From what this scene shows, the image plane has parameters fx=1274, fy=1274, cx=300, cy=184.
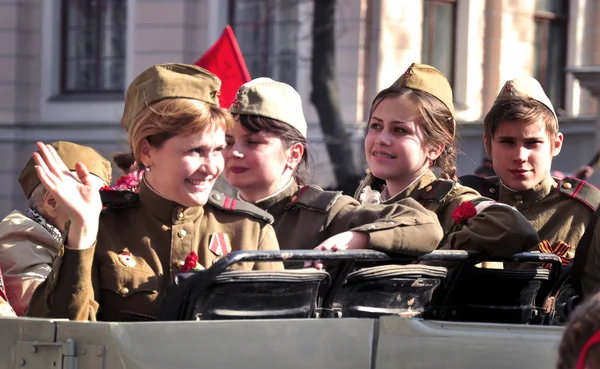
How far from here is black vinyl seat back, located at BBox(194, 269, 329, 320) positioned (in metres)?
2.97

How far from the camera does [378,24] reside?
15.9 meters

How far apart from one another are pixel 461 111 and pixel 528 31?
179cm

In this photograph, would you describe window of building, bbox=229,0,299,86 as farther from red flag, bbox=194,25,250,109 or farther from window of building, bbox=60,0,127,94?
red flag, bbox=194,25,250,109

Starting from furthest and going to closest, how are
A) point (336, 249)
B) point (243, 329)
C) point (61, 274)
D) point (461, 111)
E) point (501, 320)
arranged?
point (461, 111)
point (501, 320)
point (336, 249)
point (61, 274)
point (243, 329)

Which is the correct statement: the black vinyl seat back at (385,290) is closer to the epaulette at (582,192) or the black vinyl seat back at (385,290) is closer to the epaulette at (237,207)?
the epaulette at (237,207)

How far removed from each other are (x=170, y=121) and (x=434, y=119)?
1.23 metres

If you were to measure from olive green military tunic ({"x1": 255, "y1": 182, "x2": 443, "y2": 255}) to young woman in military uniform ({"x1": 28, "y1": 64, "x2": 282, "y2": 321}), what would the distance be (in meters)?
0.41

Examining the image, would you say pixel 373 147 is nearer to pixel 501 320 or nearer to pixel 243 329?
pixel 501 320

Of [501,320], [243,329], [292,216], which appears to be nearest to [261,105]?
[292,216]

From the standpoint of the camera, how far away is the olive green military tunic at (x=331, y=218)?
3514 mm

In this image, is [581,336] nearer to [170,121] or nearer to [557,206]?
[170,121]

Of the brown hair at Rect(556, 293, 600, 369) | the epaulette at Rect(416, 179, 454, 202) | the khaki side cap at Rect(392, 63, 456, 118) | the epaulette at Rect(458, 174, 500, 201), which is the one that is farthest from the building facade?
the brown hair at Rect(556, 293, 600, 369)

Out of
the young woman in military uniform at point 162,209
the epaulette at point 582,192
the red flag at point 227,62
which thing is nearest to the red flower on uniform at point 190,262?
the young woman in military uniform at point 162,209

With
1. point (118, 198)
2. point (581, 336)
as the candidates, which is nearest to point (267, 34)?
point (118, 198)
